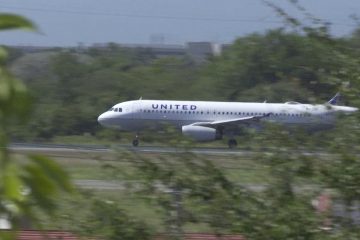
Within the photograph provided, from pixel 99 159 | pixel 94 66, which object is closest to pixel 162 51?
pixel 94 66

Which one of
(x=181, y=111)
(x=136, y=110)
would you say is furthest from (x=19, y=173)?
(x=181, y=111)

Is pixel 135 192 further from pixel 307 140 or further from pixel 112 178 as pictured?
pixel 307 140

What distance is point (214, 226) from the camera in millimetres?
5082

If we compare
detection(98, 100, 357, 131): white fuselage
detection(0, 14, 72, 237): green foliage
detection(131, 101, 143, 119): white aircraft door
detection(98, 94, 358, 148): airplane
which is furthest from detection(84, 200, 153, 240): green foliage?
detection(131, 101, 143, 119): white aircraft door

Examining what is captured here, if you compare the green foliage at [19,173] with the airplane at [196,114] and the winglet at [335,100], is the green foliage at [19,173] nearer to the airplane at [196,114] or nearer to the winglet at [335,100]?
the winglet at [335,100]

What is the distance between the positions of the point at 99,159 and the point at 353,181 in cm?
198

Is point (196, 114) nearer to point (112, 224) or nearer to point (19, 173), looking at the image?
point (112, 224)

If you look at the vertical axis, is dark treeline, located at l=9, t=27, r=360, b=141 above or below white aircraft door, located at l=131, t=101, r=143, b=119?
above

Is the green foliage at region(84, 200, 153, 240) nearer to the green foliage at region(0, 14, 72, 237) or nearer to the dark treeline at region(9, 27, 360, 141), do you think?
the dark treeline at region(9, 27, 360, 141)

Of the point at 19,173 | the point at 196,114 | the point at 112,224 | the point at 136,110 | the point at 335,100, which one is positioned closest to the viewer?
the point at 19,173

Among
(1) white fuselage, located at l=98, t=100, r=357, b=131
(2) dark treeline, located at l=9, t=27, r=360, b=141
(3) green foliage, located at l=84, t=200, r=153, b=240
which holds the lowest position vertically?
(3) green foliage, located at l=84, t=200, r=153, b=240

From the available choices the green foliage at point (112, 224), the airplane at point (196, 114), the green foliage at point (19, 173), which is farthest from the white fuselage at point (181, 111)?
the green foliage at point (19, 173)

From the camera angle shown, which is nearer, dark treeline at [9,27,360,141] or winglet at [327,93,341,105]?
winglet at [327,93,341,105]

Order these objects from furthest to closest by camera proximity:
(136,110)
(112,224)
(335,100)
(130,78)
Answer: (130,78), (136,110), (335,100), (112,224)
